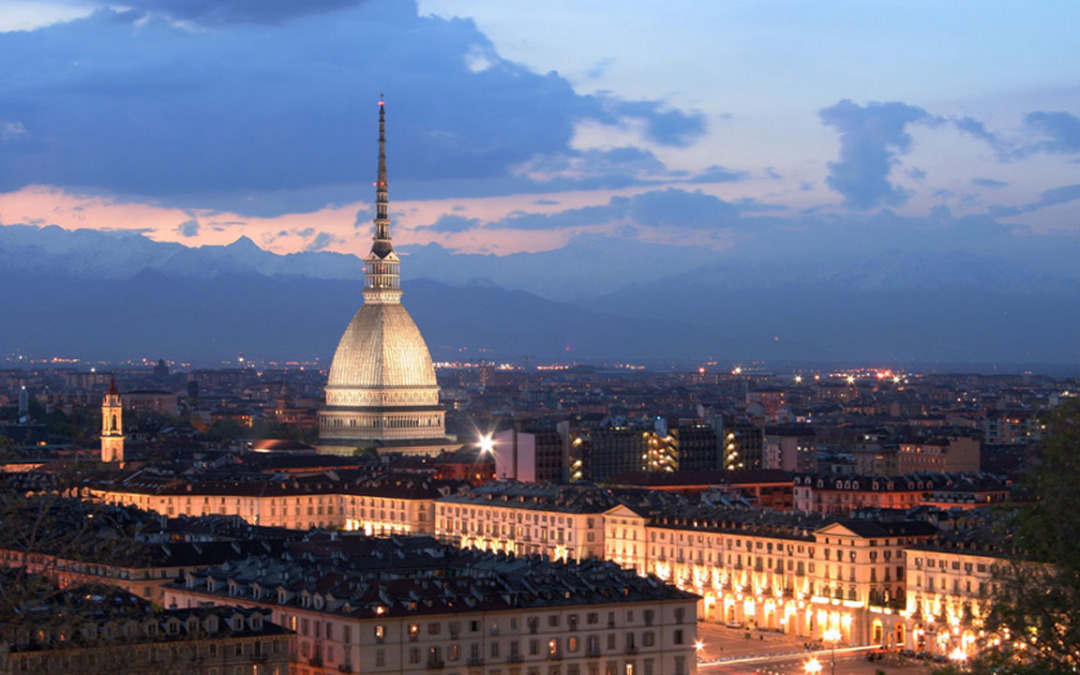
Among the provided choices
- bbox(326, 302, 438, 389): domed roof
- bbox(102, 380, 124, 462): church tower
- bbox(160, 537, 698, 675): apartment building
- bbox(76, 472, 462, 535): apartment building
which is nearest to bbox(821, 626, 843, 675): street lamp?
bbox(160, 537, 698, 675): apartment building

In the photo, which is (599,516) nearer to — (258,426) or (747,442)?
(747,442)

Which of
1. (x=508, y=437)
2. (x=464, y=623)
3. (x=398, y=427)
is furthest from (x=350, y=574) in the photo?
(x=398, y=427)

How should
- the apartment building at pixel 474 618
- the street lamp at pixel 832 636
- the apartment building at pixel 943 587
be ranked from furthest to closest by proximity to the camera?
the street lamp at pixel 832 636 → the apartment building at pixel 943 587 → the apartment building at pixel 474 618

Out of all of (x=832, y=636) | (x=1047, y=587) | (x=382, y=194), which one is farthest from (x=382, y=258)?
(x=1047, y=587)

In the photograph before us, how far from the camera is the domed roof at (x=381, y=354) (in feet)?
465

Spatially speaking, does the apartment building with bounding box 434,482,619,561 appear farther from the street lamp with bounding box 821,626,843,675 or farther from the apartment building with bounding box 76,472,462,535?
the street lamp with bounding box 821,626,843,675

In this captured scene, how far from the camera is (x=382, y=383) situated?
141500 millimetres

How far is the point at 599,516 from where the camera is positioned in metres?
86.0

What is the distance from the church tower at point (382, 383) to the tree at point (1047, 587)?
353ft

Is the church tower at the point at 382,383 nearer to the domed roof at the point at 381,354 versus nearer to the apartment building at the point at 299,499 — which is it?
the domed roof at the point at 381,354

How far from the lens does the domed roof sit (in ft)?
465

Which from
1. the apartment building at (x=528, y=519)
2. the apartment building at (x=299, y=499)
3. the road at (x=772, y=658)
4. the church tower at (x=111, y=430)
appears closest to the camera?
the road at (x=772, y=658)

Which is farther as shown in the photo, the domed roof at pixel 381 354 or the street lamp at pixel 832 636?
the domed roof at pixel 381 354

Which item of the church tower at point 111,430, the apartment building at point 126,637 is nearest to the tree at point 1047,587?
the apartment building at point 126,637
